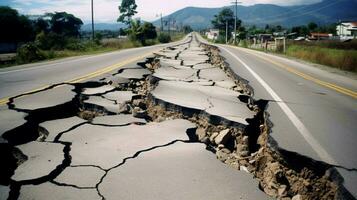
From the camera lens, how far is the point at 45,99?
20.1 feet

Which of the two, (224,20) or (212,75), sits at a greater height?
(224,20)

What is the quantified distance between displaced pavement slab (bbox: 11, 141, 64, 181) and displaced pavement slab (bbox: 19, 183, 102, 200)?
0.23 m

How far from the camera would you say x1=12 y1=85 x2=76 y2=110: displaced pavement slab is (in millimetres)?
5617

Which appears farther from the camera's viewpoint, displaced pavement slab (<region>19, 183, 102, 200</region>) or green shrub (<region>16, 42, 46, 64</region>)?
green shrub (<region>16, 42, 46, 64</region>)

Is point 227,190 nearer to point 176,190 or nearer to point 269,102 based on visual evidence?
point 176,190

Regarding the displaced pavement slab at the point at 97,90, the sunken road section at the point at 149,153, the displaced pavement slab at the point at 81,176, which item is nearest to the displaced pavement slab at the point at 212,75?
the sunken road section at the point at 149,153

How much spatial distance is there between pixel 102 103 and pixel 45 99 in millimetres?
1166

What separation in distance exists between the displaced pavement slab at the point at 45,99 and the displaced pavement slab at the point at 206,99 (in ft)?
6.04

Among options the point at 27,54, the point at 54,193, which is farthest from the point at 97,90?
A: the point at 27,54

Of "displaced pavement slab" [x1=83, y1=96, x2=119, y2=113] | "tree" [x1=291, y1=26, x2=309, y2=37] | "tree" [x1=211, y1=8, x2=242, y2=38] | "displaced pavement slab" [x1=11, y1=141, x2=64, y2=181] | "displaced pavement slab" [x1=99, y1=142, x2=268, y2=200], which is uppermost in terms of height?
"tree" [x1=211, y1=8, x2=242, y2=38]

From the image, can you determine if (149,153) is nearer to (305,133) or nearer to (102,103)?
(305,133)

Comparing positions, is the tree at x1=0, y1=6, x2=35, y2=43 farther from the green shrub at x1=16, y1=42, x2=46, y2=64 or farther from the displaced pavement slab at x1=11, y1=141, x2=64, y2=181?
the displaced pavement slab at x1=11, y1=141, x2=64, y2=181

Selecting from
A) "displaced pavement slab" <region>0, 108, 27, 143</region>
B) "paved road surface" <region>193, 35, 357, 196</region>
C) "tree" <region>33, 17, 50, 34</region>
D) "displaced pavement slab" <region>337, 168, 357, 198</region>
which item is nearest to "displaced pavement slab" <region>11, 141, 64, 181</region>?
"displaced pavement slab" <region>0, 108, 27, 143</region>

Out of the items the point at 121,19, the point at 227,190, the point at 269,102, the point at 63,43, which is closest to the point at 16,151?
the point at 227,190
